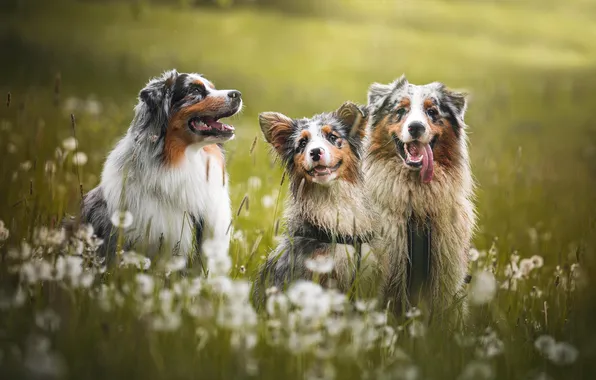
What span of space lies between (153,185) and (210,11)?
1476cm

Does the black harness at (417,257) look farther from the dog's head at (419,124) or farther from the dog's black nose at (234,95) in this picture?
the dog's black nose at (234,95)

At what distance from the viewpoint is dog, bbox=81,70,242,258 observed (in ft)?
12.7

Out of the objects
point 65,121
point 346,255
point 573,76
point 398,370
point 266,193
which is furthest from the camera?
point 573,76

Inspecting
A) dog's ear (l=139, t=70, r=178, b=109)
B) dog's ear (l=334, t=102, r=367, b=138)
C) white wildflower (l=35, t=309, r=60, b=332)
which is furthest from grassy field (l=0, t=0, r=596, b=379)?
dog's ear (l=334, t=102, r=367, b=138)

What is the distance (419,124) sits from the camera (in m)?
3.65

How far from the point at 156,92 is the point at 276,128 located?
2.47 ft

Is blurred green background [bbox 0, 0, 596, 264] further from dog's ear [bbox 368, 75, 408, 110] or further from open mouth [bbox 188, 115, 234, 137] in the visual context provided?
dog's ear [bbox 368, 75, 408, 110]

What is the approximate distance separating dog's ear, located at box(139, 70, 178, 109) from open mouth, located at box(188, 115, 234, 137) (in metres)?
0.22

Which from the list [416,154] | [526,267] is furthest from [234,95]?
[526,267]

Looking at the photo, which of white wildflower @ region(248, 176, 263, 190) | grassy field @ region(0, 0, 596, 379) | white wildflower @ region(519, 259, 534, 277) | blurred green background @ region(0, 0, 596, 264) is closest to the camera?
grassy field @ region(0, 0, 596, 379)

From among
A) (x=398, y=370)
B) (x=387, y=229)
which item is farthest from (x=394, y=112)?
(x=398, y=370)

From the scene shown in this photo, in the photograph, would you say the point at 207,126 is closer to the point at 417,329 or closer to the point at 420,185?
the point at 420,185

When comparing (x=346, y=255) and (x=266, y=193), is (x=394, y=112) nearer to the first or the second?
(x=346, y=255)

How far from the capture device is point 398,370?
99.3 inches
